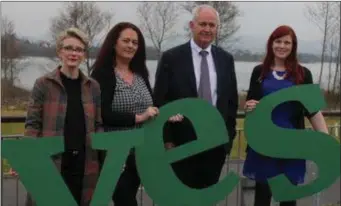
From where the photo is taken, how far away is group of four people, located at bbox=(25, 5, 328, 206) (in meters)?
2.25

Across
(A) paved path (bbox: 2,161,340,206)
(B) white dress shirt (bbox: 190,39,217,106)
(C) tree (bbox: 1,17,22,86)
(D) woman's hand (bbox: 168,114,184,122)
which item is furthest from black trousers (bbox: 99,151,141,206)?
(C) tree (bbox: 1,17,22,86)

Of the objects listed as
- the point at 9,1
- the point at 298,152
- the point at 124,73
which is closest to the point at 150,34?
the point at 9,1

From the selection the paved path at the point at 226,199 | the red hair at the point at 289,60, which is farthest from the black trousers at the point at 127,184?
the paved path at the point at 226,199

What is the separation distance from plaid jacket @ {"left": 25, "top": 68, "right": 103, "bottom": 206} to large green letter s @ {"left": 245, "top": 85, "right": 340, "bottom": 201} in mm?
907

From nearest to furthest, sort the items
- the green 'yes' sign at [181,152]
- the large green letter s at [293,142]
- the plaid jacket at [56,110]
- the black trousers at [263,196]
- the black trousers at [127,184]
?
1. the plaid jacket at [56,110]
2. the green 'yes' sign at [181,152]
3. the black trousers at [127,184]
4. the large green letter s at [293,142]
5. the black trousers at [263,196]

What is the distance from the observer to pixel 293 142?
106 inches

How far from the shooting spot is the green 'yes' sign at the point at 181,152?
2.35 meters

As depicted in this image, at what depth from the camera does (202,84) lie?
258cm

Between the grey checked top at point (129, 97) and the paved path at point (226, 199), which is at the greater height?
the grey checked top at point (129, 97)

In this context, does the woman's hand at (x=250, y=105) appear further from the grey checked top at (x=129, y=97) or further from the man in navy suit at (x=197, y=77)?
the grey checked top at (x=129, y=97)

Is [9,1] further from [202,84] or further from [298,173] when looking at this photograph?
[298,173]

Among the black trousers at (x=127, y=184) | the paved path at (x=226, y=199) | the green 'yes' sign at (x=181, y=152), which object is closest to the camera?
the green 'yes' sign at (x=181, y=152)

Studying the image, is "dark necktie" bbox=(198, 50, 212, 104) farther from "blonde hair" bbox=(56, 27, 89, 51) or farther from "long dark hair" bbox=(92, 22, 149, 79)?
"blonde hair" bbox=(56, 27, 89, 51)

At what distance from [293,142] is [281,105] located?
0.75 ft
